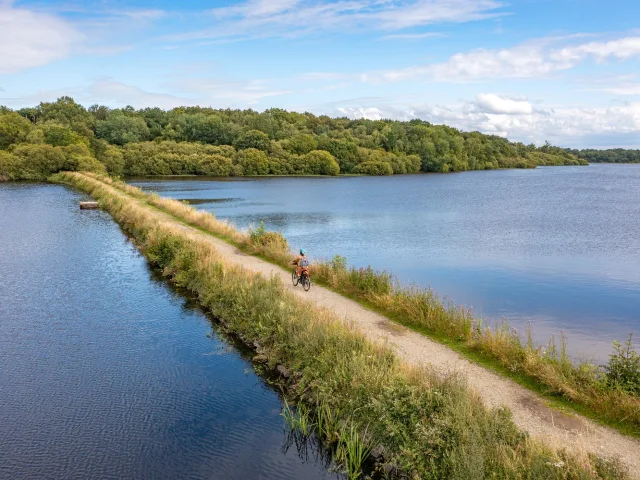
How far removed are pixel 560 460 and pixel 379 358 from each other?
444 centimetres

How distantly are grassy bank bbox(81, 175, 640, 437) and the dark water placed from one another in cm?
481

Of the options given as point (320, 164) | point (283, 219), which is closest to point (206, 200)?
point (283, 219)

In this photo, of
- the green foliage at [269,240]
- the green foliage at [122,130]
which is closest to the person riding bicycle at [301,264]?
the green foliage at [269,240]

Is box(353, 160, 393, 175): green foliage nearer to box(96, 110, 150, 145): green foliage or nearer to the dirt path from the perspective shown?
box(96, 110, 150, 145): green foliage

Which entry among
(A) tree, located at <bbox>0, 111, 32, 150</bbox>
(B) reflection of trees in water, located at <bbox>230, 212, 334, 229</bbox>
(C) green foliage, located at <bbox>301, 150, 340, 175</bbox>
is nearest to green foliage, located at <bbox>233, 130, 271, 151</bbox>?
(C) green foliage, located at <bbox>301, 150, 340, 175</bbox>

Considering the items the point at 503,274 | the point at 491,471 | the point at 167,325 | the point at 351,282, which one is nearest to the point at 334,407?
the point at 491,471

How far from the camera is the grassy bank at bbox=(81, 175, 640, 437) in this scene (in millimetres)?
9406

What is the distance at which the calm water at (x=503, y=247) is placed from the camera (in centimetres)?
1892

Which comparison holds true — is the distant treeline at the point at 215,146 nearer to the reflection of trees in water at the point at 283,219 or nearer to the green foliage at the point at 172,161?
the green foliage at the point at 172,161

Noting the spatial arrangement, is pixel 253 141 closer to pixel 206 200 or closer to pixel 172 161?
pixel 172 161

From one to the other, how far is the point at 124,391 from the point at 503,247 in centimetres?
2466

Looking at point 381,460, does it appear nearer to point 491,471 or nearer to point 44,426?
point 491,471

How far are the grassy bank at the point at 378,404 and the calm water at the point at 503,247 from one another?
769 cm

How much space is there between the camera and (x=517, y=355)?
1148 cm
